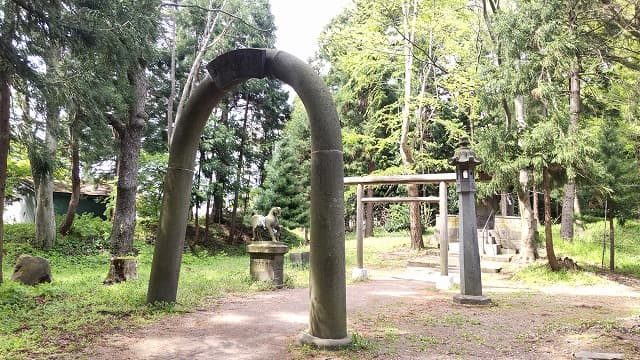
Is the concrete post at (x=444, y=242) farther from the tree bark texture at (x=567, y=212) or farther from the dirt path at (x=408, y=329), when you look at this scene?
the tree bark texture at (x=567, y=212)

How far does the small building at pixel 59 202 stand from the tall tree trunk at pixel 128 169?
10.0 meters

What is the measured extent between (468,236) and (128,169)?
337 inches

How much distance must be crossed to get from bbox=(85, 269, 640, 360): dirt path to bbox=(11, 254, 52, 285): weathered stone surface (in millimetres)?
3984

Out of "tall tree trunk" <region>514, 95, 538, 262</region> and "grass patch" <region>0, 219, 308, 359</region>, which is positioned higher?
"tall tree trunk" <region>514, 95, 538, 262</region>

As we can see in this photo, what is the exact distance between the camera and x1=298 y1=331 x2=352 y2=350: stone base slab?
4531 mm

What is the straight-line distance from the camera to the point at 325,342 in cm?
455

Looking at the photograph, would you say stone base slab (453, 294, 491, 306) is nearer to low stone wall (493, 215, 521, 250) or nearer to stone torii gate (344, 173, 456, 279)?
stone torii gate (344, 173, 456, 279)

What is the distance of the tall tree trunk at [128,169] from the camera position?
11211 millimetres

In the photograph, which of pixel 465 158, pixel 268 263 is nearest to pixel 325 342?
pixel 465 158

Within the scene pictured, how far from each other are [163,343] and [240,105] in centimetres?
1972

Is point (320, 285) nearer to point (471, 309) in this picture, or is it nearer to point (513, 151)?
point (471, 309)

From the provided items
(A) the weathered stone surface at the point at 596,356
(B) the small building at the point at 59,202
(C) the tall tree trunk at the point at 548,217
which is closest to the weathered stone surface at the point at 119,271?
(A) the weathered stone surface at the point at 596,356

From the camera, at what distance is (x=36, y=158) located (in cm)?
720

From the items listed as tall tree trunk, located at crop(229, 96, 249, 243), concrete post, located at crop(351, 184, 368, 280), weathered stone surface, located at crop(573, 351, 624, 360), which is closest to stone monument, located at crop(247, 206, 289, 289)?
concrete post, located at crop(351, 184, 368, 280)
